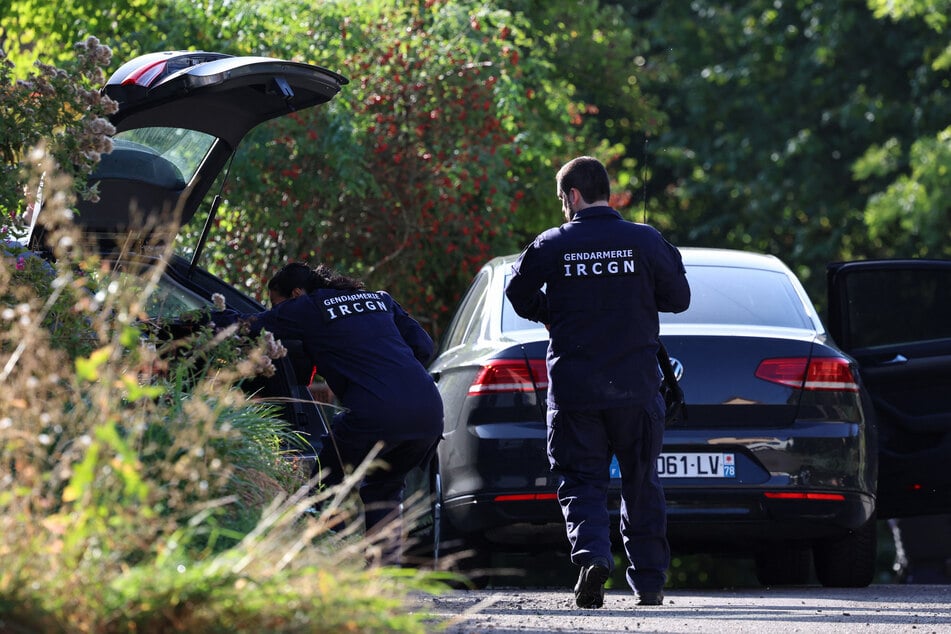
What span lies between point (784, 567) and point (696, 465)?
2.17 m

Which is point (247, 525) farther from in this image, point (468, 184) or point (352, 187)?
point (468, 184)

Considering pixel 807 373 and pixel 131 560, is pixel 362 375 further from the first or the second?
pixel 131 560

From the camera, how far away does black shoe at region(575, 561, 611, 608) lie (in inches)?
255

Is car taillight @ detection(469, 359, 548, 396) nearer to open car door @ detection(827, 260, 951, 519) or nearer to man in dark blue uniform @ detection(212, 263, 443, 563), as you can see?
man in dark blue uniform @ detection(212, 263, 443, 563)

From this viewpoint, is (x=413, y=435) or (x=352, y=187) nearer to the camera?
(x=413, y=435)

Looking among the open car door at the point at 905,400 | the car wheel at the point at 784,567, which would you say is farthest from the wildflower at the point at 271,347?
the car wheel at the point at 784,567

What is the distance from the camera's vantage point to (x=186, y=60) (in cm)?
714

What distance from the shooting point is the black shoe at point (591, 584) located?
649cm

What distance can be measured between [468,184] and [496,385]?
561cm

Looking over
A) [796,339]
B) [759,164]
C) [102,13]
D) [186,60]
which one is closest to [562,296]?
A: [796,339]

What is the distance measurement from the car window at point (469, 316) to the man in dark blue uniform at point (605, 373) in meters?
1.30

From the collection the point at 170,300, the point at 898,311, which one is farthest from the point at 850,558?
the point at 898,311

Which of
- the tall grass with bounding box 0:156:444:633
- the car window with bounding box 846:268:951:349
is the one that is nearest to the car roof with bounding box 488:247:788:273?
the tall grass with bounding box 0:156:444:633

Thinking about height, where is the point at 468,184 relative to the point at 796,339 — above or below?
above
